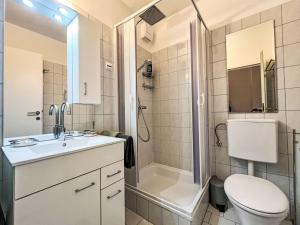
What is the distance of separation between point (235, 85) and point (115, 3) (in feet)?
5.64

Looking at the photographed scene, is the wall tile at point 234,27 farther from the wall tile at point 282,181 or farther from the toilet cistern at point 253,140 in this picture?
the wall tile at point 282,181

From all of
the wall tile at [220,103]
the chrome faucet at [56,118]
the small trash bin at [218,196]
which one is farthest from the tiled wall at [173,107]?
the chrome faucet at [56,118]

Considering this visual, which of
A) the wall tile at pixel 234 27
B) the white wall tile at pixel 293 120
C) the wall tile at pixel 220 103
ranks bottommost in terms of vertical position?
the white wall tile at pixel 293 120

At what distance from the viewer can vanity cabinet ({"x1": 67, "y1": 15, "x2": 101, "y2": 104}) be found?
1354 millimetres

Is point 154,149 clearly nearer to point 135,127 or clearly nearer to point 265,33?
point 135,127

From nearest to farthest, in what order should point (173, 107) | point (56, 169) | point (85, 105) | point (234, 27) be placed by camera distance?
point (56, 169), point (85, 105), point (234, 27), point (173, 107)

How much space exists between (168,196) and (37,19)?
1943 millimetres

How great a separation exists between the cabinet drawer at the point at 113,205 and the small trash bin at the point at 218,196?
0.99m

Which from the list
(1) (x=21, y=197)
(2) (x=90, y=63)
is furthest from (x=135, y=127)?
(1) (x=21, y=197)

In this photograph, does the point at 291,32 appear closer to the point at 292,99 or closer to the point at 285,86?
the point at 285,86

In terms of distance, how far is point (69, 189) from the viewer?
31.4 inches

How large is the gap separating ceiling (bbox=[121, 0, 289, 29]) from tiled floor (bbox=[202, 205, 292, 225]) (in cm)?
204

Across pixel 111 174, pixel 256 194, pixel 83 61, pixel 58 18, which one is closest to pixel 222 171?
pixel 256 194

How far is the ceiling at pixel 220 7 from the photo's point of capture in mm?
1520
